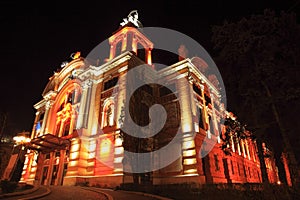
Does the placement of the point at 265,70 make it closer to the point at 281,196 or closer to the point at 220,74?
the point at 220,74

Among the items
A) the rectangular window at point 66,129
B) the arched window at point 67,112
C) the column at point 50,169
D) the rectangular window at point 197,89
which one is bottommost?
the column at point 50,169

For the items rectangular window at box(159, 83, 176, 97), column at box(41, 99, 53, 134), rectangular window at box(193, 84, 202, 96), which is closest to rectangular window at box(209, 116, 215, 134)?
rectangular window at box(193, 84, 202, 96)

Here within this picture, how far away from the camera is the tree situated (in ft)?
41.4

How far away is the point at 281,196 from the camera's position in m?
8.04

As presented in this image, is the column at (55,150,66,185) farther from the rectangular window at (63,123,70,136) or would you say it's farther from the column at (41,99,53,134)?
the column at (41,99,53,134)

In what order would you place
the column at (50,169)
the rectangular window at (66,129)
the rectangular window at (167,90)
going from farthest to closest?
1. the rectangular window at (66,129)
2. the rectangular window at (167,90)
3. the column at (50,169)

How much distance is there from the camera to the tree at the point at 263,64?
12.6m

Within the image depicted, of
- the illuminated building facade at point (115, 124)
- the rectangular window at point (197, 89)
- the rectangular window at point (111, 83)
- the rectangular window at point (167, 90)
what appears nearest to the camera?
the illuminated building facade at point (115, 124)

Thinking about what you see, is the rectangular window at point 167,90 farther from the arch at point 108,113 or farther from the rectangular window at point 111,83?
the arch at point 108,113

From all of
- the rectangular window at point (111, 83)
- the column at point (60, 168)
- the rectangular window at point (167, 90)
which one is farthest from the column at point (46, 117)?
the rectangular window at point (167, 90)

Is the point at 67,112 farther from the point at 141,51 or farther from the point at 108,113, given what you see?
the point at 141,51

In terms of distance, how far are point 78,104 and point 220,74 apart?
18.5 m

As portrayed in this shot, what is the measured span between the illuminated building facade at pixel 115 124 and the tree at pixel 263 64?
8462 millimetres

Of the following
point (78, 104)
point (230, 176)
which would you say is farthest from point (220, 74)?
point (78, 104)
